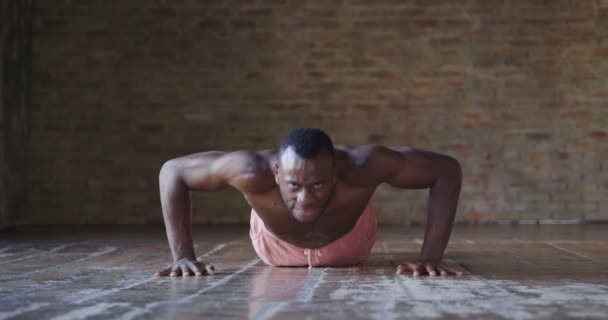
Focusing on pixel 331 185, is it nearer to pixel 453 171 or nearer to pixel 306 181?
pixel 306 181

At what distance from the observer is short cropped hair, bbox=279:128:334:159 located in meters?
2.94

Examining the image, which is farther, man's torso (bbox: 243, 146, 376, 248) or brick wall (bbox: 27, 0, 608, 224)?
brick wall (bbox: 27, 0, 608, 224)

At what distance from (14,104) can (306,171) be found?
5.86m

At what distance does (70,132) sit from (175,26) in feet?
5.33

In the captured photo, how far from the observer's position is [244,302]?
2354 millimetres

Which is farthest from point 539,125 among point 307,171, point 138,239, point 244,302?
point 244,302

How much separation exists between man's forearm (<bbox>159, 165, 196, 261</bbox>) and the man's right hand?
0.29 feet

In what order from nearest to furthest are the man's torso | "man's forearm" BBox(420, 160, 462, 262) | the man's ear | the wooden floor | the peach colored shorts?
the wooden floor < the man's ear < the man's torso < "man's forearm" BBox(420, 160, 462, 262) < the peach colored shorts

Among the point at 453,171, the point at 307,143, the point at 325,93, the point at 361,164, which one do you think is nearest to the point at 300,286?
the point at 307,143

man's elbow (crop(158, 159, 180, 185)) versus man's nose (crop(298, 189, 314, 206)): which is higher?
man's elbow (crop(158, 159, 180, 185))

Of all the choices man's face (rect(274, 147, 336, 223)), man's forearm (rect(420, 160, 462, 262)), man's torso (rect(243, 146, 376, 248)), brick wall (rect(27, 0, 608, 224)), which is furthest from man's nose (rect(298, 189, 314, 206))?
brick wall (rect(27, 0, 608, 224))

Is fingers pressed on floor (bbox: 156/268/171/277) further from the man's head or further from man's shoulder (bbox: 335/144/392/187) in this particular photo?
man's shoulder (bbox: 335/144/392/187)

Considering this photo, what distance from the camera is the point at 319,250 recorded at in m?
3.62

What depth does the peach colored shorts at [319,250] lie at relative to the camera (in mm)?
3627
